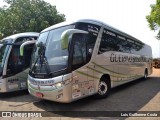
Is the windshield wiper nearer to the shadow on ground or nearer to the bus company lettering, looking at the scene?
the shadow on ground

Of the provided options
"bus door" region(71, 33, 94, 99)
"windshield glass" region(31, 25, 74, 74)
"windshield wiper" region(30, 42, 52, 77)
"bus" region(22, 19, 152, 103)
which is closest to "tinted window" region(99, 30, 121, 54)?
"bus" region(22, 19, 152, 103)

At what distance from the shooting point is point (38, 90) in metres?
8.04

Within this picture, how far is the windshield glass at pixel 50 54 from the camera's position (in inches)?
301

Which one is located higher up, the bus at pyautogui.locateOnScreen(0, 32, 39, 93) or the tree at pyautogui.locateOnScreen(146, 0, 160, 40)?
the tree at pyautogui.locateOnScreen(146, 0, 160, 40)

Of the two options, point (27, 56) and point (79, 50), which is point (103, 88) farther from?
Answer: point (27, 56)

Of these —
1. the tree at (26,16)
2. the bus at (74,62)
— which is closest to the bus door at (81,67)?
the bus at (74,62)

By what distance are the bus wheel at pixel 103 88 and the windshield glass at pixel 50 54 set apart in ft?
7.71

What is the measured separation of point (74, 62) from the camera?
25.2 ft

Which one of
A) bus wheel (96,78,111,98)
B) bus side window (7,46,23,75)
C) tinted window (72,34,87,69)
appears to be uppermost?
tinted window (72,34,87,69)

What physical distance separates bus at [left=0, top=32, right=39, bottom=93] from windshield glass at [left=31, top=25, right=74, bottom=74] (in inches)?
89.4

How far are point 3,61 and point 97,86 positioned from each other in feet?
15.1

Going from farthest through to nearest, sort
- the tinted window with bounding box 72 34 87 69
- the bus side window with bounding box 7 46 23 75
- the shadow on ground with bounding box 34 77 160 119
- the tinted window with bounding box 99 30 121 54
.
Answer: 1. the bus side window with bounding box 7 46 23 75
2. the tinted window with bounding box 99 30 121 54
3. the tinted window with bounding box 72 34 87 69
4. the shadow on ground with bounding box 34 77 160 119

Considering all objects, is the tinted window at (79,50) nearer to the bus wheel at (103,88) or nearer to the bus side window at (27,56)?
the bus wheel at (103,88)

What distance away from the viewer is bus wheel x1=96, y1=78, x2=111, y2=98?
9.30m
